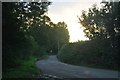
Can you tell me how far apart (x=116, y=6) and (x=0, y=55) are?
1982cm

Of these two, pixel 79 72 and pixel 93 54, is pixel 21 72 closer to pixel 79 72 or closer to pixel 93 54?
pixel 79 72

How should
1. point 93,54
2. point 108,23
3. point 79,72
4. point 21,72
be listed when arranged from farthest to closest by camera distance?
1. point 93,54
2. point 108,23
3. point 79,72
4. point 21,72

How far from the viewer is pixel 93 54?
112 ft

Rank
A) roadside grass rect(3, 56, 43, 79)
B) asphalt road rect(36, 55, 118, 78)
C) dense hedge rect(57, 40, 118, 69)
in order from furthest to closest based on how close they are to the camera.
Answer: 1. dense hedge rect(57, 40, 118, 69)
2. asphalt road rect(36, 55, 118, 78)
3. roadside grass rect(3, 56, 43, 79)

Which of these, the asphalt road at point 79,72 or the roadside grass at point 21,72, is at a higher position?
the roadside grass at point 21,72

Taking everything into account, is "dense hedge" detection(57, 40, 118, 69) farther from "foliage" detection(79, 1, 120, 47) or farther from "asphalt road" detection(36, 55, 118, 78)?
"asphalt road" detection(36, 55, 118, 78)

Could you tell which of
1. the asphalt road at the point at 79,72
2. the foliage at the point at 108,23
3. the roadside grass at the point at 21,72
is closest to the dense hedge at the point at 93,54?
the foliage at the point at 108,23

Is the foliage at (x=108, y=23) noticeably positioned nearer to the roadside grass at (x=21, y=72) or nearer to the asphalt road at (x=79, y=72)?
the asphalt road at (x=79, y=72)

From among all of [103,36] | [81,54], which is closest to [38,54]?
[81,54]

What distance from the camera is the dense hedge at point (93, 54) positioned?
29.3 metres

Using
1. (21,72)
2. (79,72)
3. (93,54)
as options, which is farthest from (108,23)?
(21,72)

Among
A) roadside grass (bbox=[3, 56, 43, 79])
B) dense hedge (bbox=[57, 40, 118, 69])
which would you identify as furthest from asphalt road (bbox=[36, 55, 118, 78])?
dense hedge (bbox=[57, 40, 118, 69])

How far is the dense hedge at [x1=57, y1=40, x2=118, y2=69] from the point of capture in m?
29.3

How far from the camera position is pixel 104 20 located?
31938 mm
